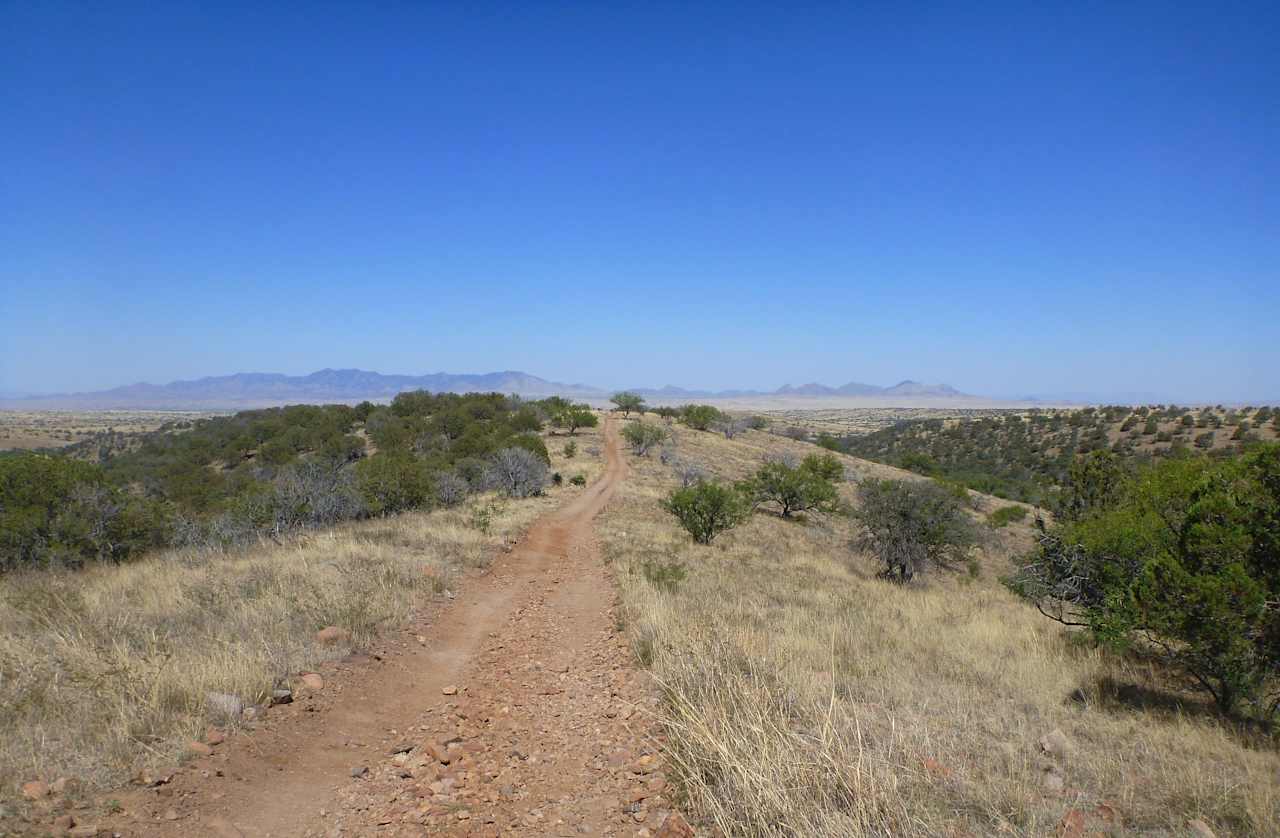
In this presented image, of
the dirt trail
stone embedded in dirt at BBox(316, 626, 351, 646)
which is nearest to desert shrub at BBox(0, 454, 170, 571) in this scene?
stone embedded in dirt at BBox(316, 626, 351, 646)

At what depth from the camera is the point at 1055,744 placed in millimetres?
5020

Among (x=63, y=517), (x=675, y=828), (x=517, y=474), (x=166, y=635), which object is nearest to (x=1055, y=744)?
(x=675, y=828)

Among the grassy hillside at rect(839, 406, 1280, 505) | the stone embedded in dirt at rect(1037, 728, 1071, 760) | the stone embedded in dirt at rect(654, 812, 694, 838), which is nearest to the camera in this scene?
the stone embedded in dirt at rect(654, 812, 694, 838)

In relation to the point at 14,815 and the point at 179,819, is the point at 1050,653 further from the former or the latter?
the point at 14,815

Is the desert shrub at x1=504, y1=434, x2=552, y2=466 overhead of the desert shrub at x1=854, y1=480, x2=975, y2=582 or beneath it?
overhead

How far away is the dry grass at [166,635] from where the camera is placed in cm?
451

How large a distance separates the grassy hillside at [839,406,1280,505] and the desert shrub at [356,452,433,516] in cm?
3469

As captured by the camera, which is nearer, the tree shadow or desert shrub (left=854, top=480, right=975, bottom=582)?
the tree shadow

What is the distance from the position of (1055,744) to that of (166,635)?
854 cm

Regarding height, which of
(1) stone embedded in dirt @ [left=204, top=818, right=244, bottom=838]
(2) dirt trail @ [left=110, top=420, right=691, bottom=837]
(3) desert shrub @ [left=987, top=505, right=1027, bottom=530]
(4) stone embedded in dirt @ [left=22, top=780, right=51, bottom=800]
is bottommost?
(3) desert shrub @ [left=987, top=505, right=1027, bottom=530]

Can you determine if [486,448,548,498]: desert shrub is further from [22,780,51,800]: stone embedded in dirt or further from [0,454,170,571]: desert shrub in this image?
[22,780,51,800]: stone embedded in dirt

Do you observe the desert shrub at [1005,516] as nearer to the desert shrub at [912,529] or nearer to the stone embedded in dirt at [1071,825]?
the desert shrub at [912,529]

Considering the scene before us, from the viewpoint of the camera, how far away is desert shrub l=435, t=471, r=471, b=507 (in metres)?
21.7

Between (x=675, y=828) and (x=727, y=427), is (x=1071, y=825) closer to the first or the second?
(x=675, y=828)
